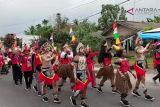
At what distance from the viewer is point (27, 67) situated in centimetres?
1617

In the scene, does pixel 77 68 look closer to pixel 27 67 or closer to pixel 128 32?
pixel 27 67

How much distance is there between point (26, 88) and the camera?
1647cm

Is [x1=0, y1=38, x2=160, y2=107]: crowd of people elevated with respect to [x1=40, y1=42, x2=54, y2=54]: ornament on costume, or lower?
lower

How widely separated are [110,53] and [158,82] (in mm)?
3792

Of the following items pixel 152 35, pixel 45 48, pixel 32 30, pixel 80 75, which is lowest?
pixel 80 75

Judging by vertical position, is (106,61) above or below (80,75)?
above

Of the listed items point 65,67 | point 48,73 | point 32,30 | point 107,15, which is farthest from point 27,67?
point 32,30

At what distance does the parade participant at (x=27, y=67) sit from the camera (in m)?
16.2

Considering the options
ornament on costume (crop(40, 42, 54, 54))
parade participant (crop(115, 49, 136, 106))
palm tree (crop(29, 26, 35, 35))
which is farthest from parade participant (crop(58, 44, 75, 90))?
palm tree (crop(29, 26, 35, 35))

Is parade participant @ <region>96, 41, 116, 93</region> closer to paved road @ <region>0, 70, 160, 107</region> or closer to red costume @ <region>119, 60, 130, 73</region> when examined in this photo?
paved road @ <region>0, 70, 160, 107</region>

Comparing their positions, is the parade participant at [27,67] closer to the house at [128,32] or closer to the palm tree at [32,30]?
the house at [128,32]

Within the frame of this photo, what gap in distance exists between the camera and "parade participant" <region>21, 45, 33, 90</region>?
636 inches

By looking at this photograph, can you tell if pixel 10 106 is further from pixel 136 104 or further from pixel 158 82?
pixel 158 82

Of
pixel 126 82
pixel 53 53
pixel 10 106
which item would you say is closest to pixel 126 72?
pixel 126 82
